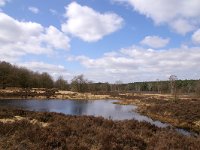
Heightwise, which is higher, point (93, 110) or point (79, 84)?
point (79, 84)

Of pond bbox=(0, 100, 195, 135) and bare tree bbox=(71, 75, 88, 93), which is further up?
→ bare tree bbox=(71, 75, 88, 93)

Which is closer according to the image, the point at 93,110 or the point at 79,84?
the point at 93,110

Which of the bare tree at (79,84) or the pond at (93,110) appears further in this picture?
the bare tree at (79,84)

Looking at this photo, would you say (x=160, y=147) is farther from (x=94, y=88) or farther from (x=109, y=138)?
(x=94, y=88)

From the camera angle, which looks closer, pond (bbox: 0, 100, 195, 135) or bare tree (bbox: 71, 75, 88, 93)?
pond (bbox: 0, 100, 195, 135)

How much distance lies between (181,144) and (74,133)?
5.36m

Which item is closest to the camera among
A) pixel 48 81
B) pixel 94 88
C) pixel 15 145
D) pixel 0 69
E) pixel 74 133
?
pixel 15 145

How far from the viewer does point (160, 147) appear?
11539mm

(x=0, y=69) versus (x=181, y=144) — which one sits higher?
(x=0, y=69)

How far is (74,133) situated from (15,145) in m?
Result: 4.49

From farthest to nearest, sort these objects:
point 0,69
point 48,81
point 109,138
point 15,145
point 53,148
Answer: point 48,81
point 0,69
point 109,138
point 53,148
point 15,145

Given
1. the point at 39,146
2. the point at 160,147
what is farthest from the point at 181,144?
the point at 39,146

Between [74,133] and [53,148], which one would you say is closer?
[53,148]

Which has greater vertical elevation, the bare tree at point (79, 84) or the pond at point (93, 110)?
the bare tree at point (79, 84)
